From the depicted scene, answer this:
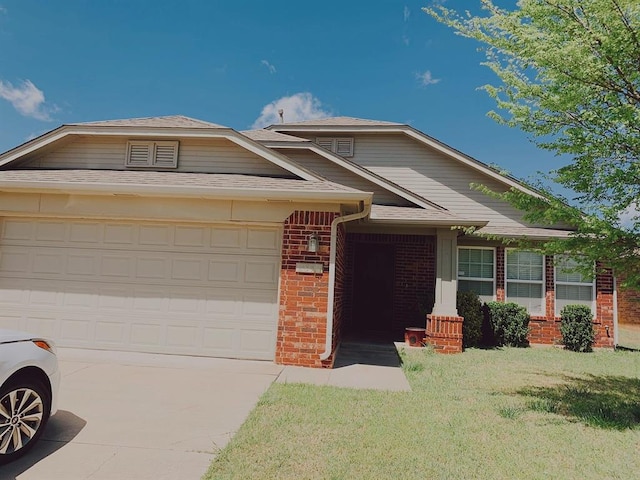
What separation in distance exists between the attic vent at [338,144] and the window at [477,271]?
4740mm

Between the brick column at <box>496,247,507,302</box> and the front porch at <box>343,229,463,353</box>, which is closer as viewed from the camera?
the front porch at <box>343,229,463,353</box>

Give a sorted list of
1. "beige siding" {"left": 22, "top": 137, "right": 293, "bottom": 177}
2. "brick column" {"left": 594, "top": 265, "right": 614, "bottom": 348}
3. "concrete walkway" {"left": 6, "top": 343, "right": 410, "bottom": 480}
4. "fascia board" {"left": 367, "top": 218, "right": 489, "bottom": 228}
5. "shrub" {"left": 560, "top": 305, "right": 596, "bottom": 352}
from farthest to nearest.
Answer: "brick column" {"left": 594, "top": 265, "right": 614, "bottom": 348} < "shrub" {"left": 560, "top": 305, "right": 596, "bottom": 352} < "fascia board" {"left": 367, "top": 218, "right": 489, "bottom": 228} < "beige siding" {"left": 22, "top": 137, "right": 293, "bottom": 177} < "concrete walkway" {"left": 6, "top": 343, "right": 410, "bottom": 480}

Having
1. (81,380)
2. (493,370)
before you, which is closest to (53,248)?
(81,380)

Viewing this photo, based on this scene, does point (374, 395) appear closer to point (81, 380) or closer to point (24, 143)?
point (81, 380)

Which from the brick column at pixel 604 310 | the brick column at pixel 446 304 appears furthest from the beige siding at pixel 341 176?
the brick column at pixel 604 310

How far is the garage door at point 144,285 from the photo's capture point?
23.3ft

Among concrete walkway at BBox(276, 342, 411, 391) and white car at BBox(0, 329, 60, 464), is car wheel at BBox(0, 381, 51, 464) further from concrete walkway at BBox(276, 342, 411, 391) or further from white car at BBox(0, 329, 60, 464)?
concrete walkway at BBox(276, 342, 411, 391)

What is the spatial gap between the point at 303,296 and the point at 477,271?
648 centimetres

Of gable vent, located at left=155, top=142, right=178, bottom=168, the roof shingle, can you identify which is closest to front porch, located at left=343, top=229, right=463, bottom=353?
the roof shingle

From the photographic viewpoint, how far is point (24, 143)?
8.23 m

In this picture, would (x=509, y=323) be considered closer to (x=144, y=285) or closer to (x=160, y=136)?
(x=144, y=285)

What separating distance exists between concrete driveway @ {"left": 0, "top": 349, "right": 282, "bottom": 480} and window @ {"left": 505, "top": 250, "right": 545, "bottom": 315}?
7646 millimetres

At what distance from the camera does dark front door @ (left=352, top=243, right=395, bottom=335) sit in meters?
12.3

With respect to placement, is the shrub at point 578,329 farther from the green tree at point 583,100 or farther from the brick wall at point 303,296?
the brick wall at point 303,296
